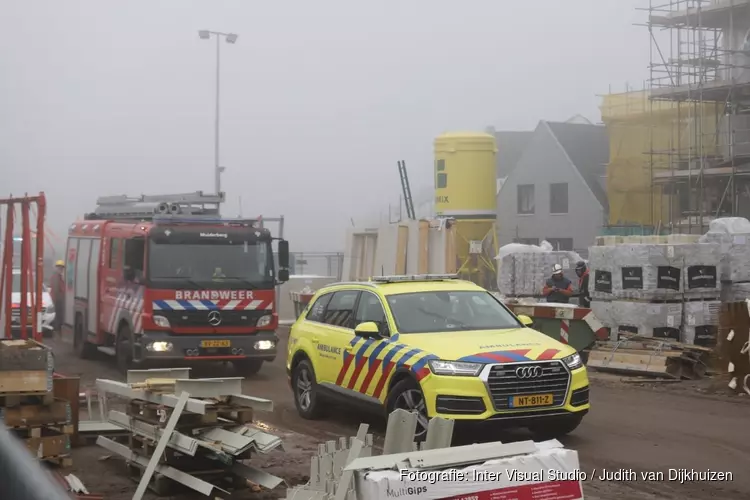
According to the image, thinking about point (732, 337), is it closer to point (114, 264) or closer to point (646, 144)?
point (114, 264)

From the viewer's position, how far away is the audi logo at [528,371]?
907 cm

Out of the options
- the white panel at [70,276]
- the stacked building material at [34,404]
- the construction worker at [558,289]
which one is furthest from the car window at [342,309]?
the white panel at [70,276]

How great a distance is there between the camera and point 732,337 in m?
13.4

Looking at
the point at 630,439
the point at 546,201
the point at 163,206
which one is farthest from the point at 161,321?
the point at 546,201

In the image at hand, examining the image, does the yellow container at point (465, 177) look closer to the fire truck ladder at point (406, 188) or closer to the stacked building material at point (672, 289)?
the fire truck ladder at point (406, 188)

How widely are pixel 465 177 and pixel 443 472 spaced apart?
29.1 metres

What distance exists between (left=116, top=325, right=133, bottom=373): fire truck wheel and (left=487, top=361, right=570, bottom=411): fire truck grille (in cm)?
818

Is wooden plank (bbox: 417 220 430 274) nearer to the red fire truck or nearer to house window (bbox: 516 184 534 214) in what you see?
the red fire truck

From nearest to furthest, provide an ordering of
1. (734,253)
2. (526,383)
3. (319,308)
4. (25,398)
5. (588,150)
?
(25,398), (526,383), (319,308), (734,253), (588,150)

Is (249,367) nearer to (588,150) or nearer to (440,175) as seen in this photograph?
(440,175)

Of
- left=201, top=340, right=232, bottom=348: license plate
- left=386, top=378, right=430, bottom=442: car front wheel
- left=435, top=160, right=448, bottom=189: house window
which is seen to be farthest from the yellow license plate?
left=435, top=160, right=448, bottom=189: house window

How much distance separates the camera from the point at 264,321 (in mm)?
15531

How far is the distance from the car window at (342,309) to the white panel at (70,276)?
8992 millimetres

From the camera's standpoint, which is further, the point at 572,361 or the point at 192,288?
the point at 192,288
